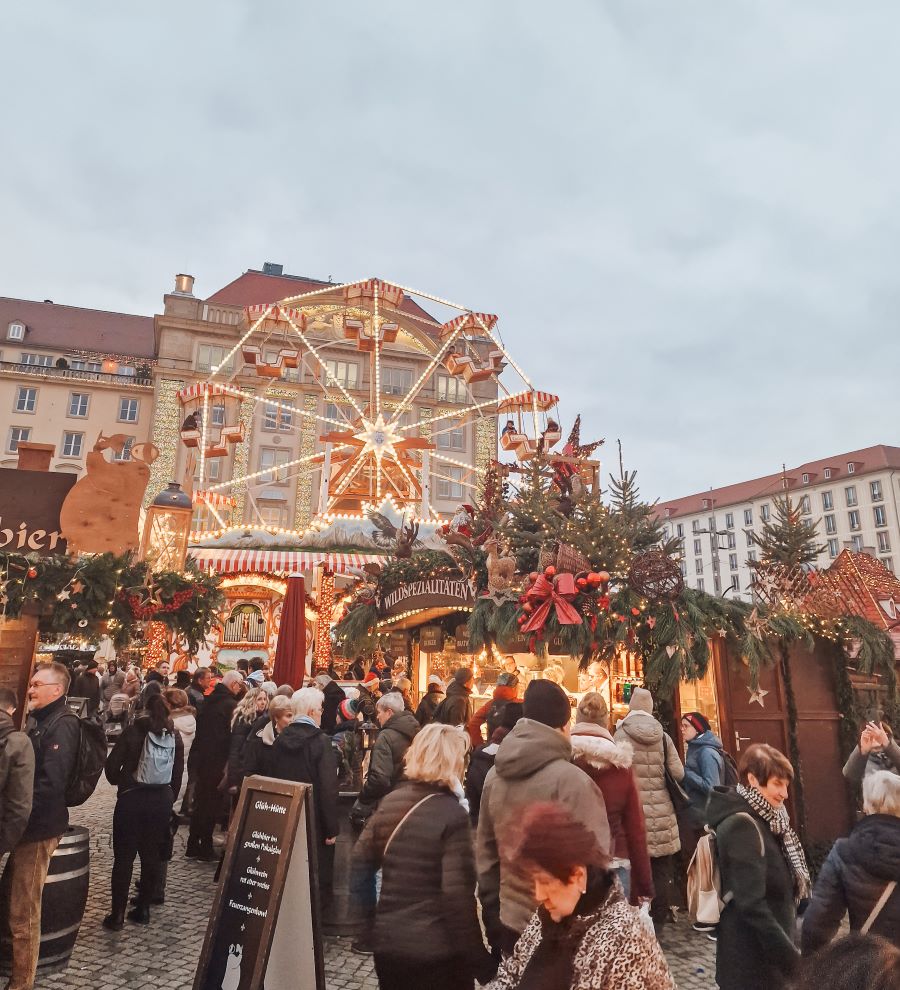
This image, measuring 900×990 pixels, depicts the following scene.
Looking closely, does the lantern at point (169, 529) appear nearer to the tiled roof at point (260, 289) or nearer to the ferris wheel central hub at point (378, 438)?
the ferris wheel central hub at point (378, 438)

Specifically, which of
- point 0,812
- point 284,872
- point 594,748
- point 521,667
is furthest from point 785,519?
point 0,812

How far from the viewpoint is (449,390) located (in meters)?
40.5

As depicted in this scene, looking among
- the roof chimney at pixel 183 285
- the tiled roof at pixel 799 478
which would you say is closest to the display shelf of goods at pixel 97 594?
the roof chimney at pixel 183 285

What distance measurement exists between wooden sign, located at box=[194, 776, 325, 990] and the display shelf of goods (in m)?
3.19

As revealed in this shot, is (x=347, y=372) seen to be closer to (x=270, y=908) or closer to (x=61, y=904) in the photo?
(x=61, y=904)

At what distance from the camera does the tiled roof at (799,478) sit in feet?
175

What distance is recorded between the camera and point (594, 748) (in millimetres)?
3611

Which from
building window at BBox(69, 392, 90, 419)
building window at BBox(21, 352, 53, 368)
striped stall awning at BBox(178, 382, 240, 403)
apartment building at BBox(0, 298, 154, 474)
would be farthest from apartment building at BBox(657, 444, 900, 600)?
building window at BBox(21, 352, 53, 368)

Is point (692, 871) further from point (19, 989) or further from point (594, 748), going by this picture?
point (19, 989)

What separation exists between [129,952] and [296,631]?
638cm

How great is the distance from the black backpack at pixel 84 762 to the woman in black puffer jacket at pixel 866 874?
3675 millimetres

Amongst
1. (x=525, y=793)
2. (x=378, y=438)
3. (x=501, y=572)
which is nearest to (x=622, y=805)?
(x=525, y=793)

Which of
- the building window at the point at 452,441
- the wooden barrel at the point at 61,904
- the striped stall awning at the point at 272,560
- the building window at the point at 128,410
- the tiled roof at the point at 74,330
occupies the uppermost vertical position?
the tiled roof at the point at 74,330

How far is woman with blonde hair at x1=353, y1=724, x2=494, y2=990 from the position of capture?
2.40 meters
